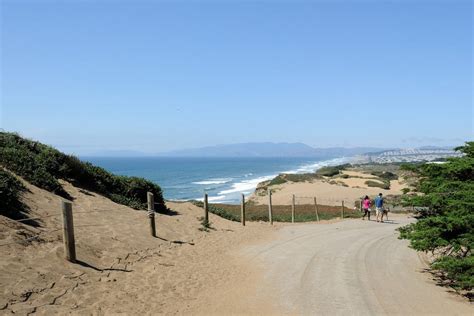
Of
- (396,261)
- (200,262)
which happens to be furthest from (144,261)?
(396,261)

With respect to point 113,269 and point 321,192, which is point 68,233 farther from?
point 321,192

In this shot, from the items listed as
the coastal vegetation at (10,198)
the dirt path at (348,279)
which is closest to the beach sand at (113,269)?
the coastal vegetation at (10,198)

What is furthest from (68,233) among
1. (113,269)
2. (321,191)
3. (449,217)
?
(321,191)

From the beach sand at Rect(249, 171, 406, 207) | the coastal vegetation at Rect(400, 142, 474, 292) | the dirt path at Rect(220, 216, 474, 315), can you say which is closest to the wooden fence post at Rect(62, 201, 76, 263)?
the dirt path at Rect(220, 216, 474, 315)

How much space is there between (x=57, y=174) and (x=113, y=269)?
28.9 ft

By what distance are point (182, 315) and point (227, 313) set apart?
3.02 ft

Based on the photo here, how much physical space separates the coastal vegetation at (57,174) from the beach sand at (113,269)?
924 mm

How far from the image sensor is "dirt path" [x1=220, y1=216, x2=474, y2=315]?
9.10m

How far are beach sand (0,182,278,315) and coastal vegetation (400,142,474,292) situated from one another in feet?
15.8

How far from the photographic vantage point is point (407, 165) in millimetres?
13500

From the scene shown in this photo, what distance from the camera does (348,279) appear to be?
1120 centimetres

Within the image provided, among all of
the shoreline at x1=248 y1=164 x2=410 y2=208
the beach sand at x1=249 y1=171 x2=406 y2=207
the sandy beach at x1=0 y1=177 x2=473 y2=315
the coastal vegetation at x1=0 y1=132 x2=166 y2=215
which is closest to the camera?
the sandy beach at x1=0 y1=177 x2=473 y2=315

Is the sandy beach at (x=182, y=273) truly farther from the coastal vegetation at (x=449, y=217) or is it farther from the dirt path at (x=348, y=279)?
the coastal vegetation at (x=449, y=217)

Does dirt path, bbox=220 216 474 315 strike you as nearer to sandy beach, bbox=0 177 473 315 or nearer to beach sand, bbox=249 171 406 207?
sandy beach, bbox=0 177 473 315
